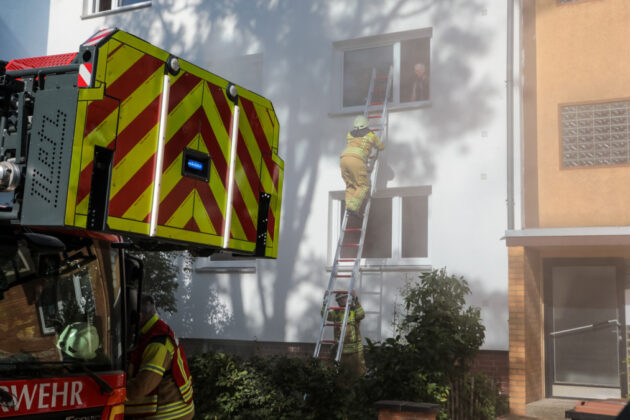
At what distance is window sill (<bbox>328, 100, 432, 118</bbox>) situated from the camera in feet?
39.1

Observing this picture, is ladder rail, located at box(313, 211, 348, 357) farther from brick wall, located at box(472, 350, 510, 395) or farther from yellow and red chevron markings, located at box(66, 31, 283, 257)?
yellow and red chevron markings, located at box(66, 31, 283, 257)

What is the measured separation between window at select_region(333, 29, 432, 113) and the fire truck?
8155mm

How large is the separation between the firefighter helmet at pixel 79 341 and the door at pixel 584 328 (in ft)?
29.9

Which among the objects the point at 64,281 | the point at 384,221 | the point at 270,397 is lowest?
the point at 270,397

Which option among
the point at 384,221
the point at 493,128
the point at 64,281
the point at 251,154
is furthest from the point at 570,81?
the point at 64,281

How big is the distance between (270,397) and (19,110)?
4588 millimetres

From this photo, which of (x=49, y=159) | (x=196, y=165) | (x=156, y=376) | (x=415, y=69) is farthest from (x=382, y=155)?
(x=49, y=159)

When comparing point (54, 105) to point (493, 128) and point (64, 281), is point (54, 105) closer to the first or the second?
point (64, 281)

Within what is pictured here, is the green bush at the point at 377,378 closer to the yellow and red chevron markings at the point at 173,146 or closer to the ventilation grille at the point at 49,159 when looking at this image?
the yellow and red chevron markings at the point at 173,146

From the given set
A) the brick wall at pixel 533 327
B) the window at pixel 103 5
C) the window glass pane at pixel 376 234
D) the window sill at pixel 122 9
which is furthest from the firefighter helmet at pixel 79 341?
the window at pixel 103 5

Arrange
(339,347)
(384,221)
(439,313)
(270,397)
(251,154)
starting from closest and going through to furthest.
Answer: (251,154)
(270,397)
(439,313)
(339,347)
(384,221)

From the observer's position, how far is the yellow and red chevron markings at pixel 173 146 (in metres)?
3.61

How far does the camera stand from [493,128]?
11.2 m

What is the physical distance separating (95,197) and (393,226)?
891cm
